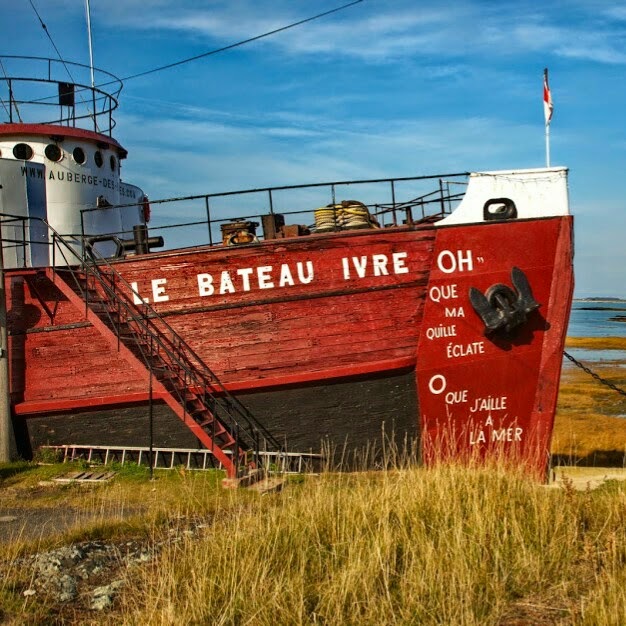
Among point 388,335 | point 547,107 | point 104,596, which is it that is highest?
point 547,107

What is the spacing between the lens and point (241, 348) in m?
10.2

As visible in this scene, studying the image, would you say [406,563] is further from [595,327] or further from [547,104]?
[595,327]

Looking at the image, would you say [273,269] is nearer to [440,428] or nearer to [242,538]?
[440,428]

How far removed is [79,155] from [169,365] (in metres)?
4.54

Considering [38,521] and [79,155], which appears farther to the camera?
[79,155]

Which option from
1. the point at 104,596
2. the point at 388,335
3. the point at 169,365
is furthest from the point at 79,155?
the point at 104,596

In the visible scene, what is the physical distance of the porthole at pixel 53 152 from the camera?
12.4 meters

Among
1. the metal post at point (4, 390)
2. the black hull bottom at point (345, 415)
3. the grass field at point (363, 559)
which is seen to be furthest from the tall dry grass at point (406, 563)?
the metal post at point (4, 390)

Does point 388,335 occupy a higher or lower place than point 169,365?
higher

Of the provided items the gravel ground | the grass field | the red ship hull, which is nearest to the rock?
the grass field

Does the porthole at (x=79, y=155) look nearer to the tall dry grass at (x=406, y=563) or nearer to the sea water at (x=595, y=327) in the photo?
the tall dry grass at (x=406, y=563)

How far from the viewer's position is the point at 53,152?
1244 cm

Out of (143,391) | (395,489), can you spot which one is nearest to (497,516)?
(395,489)

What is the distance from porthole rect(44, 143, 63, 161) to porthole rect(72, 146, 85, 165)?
24cm
